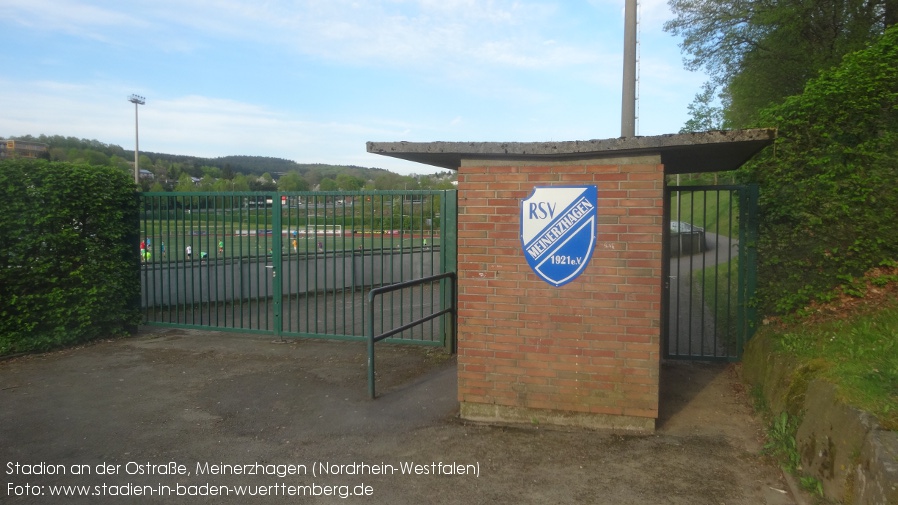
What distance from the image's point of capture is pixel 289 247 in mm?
9484

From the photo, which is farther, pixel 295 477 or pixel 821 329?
pixel 821 329

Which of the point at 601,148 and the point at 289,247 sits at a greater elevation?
the point at 601,148

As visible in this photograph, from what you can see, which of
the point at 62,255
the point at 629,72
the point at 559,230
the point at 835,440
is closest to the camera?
the point at 835,440

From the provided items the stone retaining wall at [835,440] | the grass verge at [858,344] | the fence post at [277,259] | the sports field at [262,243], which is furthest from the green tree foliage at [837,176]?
the fence post at [277,259]

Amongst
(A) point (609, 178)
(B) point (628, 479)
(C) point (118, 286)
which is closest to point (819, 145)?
(A) point (609, 178)

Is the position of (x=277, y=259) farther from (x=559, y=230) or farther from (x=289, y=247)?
(x=559, y=230)

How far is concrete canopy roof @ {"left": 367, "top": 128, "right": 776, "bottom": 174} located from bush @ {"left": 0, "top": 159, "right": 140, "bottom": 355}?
5.45m

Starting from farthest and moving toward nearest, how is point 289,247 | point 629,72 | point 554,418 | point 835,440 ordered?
1. point 289,247
2. point 629,72
3. point 554,418
4. point 835,440

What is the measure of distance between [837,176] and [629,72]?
3263 mm

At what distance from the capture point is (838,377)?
14.3ft

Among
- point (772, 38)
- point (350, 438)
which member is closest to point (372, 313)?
point (350, 438)

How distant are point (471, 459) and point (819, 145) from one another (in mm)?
4205

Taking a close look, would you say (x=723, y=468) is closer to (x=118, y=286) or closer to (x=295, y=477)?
(x=295, y=477)

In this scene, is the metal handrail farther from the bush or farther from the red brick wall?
the bush
